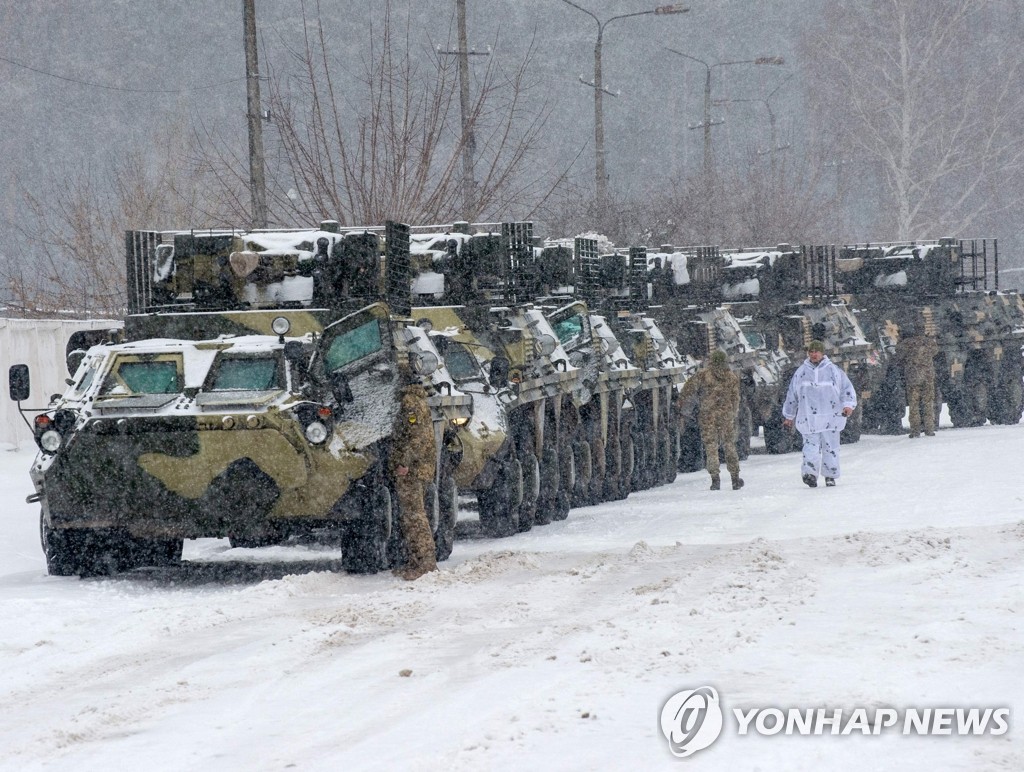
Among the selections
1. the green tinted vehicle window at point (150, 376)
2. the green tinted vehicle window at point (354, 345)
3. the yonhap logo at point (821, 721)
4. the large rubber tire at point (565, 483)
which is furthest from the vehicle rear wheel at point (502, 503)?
the yonhap logo at point (821, 721)

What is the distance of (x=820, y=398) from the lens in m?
20.4

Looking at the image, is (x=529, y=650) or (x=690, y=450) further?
(x=690, y=450)

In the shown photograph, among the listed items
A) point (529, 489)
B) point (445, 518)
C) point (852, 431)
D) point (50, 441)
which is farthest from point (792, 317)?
point (50, 441)

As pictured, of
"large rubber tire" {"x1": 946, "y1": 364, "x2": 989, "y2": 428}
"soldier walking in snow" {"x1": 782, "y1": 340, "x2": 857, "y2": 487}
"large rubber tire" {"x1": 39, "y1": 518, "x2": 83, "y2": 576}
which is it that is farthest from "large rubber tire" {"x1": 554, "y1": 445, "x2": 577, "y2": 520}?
"large rubber tire" {"x1": 946, "y1": 364, "x2": 989, "y2": 428}

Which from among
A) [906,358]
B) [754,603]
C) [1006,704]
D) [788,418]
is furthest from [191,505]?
[906,358]

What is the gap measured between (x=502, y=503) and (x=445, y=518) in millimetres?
2404

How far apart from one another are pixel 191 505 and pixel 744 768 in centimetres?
698

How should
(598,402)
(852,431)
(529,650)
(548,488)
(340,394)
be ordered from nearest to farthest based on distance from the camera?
(529,650), (340,394), (548,488), (598,402), (852,431)

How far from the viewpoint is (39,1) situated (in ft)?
282

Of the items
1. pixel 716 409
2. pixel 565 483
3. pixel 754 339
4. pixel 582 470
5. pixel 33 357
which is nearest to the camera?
pixel 565 483

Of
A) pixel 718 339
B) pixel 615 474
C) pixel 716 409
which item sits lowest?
pixel 615 474

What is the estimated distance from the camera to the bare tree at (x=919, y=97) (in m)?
61.4

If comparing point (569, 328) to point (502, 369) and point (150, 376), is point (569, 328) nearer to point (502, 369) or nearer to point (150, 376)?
point (502, 369)

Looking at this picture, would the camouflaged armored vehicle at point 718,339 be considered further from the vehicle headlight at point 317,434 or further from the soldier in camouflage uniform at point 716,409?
the vehicle headlight at point 317,434
